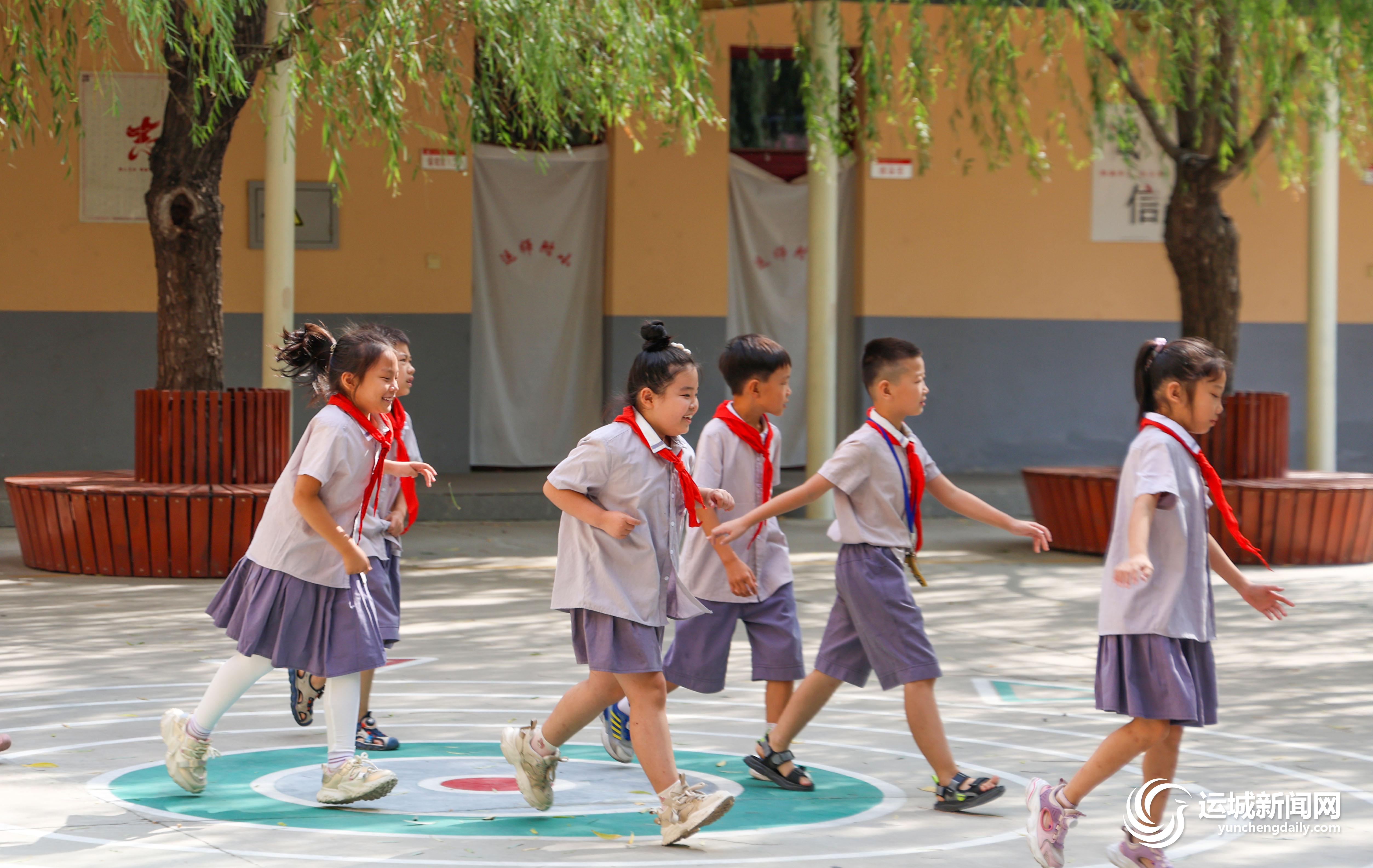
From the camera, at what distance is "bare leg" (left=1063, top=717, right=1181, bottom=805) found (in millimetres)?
4273

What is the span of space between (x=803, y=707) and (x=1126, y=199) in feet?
38.4

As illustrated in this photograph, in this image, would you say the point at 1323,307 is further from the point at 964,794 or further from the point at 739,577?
the point at 739,577

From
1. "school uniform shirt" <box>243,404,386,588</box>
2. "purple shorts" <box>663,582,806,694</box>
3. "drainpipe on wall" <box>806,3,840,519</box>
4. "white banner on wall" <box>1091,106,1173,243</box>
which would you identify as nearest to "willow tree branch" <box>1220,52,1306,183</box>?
"drainpipe on wall" <box>806,3,840,519</box>

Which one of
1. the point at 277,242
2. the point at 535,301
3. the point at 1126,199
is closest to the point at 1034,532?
the point at 277,242

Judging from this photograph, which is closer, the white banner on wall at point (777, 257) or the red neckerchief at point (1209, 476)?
the red neckerchief at point (1209, 476)

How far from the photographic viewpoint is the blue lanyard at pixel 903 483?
5.11 meters

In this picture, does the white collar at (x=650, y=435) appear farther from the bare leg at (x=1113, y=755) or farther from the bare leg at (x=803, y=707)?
the bare leg at (x=1113, y=755)

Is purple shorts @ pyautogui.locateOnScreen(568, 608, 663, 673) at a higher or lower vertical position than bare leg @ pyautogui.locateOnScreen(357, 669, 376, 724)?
higher

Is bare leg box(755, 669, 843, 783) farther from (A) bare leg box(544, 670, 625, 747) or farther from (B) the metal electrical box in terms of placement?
(B) the metal electrical box

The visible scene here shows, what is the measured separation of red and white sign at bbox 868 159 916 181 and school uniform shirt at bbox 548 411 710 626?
431 inches

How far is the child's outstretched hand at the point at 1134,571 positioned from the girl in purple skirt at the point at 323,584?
84.7 inches

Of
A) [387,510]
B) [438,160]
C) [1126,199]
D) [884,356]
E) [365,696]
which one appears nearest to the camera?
[884,356]

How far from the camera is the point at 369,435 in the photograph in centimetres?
499

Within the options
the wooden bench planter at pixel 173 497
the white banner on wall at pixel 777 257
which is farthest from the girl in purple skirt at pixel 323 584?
the white banner on wall at pixel 777 257
